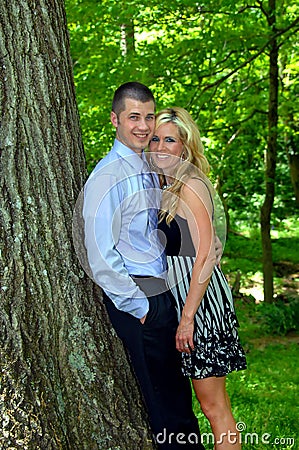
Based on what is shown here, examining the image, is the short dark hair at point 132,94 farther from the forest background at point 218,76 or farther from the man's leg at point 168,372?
the forest background at point 218,76

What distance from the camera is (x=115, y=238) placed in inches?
111

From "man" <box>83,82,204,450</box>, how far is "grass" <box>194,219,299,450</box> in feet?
3.69

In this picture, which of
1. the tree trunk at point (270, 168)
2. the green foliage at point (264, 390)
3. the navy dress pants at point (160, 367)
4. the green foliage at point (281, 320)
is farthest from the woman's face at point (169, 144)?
the green foliage at point (281, 320)

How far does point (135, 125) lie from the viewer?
298cm

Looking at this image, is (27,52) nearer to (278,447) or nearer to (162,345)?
(162,345)

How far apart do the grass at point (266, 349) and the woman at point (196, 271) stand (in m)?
1.02

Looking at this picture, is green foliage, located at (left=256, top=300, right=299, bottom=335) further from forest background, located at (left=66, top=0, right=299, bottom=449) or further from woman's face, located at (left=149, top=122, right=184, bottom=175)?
woman's face, located at (left=149, top=122, right=184, bottom=175)

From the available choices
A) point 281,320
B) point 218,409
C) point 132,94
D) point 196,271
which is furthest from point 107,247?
point 281,320

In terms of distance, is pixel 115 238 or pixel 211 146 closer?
pixel 115 238

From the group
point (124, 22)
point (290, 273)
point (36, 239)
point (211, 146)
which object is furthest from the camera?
point (290, 273)

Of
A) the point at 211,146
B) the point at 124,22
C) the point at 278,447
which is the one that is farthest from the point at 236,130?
the point at 278,447

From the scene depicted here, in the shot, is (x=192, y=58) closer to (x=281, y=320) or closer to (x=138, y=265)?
(x=281, y=320)

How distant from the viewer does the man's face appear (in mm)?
2984

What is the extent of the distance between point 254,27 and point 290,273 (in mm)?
5367
